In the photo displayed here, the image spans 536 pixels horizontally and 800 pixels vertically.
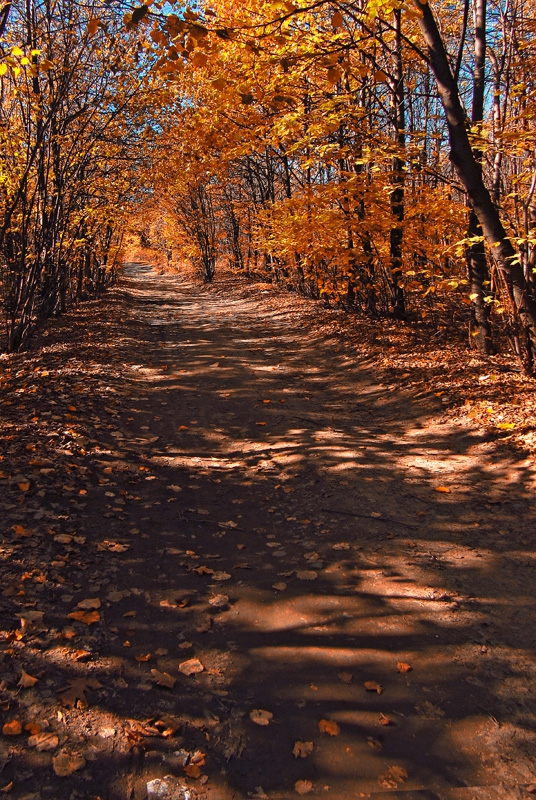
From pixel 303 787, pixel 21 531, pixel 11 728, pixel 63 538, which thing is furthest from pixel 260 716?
pixel 21 531

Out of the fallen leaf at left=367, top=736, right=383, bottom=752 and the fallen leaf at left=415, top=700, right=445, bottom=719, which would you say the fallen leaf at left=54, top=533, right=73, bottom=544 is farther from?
the fallen leaf at left=415, top=700, right=445, bottom=719

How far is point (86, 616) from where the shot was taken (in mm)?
3176

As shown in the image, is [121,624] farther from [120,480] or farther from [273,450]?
[273,450]

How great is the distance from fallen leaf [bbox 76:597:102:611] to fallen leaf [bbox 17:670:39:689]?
0.63 m

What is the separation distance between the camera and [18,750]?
7.43ft

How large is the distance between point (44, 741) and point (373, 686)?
165 cm

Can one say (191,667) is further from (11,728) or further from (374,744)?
(374,744)

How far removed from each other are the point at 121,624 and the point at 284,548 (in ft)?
4.53

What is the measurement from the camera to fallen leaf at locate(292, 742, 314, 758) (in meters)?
2.35

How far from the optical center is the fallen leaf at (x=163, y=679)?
108 inches

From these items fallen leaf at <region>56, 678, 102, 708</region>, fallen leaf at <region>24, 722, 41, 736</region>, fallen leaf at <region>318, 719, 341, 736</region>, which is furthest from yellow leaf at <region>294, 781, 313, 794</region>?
fallen leaf at <region>24, 722, 41, 736</region>

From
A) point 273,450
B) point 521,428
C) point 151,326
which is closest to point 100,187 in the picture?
point 151,326

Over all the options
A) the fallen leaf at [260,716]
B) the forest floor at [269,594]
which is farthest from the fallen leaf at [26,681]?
the fallen leaf at [260,716]

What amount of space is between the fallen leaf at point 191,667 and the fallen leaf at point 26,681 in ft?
2.51
